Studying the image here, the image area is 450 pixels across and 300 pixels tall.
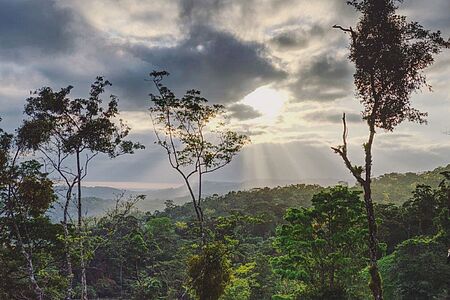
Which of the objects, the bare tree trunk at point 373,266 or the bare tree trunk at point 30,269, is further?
the bare tree trunk at point 30,269

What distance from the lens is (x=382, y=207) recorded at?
4131 centimetres

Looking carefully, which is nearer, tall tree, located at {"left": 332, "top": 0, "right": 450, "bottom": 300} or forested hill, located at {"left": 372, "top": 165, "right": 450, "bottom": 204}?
tall tree, located at {"left": 332, "top": 0, "right": 450, "bottom": 300}

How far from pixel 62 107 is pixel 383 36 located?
15.0m

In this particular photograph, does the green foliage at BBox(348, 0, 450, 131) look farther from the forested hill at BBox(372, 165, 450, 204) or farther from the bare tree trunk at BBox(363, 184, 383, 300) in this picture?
the forested hill at BBox(372, 165, 450, 204)

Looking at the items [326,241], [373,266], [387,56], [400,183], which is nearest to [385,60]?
[387,56]

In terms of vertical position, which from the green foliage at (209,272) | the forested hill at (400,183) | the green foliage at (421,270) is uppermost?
the forested hill at (400,183)

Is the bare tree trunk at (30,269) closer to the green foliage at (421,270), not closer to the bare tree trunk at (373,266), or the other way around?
the bare tree trunk at (373,266)

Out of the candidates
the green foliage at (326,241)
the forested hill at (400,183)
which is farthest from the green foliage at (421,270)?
the forested hill at (400,183)

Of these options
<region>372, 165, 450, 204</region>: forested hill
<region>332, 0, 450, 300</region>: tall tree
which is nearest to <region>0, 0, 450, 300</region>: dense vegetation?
<region>332, 0, 450, 300</region>: tall tree

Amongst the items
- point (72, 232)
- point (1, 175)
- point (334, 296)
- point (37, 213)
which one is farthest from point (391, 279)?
point (1, 175)

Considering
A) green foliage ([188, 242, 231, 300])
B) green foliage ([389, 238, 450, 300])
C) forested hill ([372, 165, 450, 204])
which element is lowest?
green foliage ([389, 238, 450, 300])

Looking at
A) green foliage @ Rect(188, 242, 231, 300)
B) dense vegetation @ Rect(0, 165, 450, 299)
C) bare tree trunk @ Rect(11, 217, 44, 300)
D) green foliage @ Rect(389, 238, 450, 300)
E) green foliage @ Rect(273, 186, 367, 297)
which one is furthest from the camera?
green foliage @ Rect(389, 238, 450, 300)

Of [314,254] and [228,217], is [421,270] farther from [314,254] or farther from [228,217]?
[228,217]

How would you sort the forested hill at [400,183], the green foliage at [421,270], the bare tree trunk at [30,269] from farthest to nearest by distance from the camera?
the forested hill at [400,183]
the green foliage at [421,270]
the bare tree trunk at [30,269]
